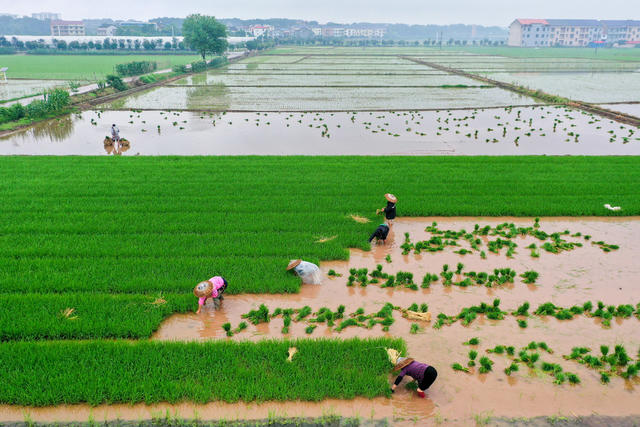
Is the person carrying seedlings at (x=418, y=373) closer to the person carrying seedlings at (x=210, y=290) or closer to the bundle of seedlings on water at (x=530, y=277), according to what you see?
the person carrying seedlings at (x=210, y=290)

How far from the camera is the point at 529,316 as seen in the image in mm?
7340

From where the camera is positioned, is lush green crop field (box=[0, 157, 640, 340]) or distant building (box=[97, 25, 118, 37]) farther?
distant building (box=[97, 25, 118, 37])

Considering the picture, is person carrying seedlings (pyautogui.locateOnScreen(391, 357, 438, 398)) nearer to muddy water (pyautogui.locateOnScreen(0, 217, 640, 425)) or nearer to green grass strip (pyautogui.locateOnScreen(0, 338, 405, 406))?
muddy water (pyautogui.locateOnScreen(0, 217, 640, 425))

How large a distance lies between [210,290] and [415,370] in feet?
11.4

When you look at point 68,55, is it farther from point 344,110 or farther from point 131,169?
point 131,169

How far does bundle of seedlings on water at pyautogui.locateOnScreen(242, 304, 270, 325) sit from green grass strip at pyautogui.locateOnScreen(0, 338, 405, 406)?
74cm

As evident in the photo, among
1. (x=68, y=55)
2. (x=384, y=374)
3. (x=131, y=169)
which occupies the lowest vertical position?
(x=384, y=374)

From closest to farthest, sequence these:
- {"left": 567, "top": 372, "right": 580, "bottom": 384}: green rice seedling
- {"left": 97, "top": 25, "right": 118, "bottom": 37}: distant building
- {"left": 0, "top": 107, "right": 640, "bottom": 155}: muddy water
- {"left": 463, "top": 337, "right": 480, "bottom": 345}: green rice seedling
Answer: {"left": 567, "top": 372, "right": 580, "bottom": 384}: green rice seedling < {"left": 463, "top": 337, "right": 480, "bottom": 345}: green rice seedling < {"left": 0, "top": 107, "right": 640, "bottom": 155}: muddy water < {"left": 97, "top": 25, "right": 118, "bottom": 37}: distant building

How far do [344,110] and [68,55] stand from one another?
2849 inches

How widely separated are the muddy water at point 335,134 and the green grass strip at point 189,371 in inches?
520

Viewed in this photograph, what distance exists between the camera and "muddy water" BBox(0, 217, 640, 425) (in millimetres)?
5402

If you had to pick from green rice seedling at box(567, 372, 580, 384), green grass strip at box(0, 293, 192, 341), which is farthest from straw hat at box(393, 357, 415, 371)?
green grass strip at box(0, 293, 192, 341)

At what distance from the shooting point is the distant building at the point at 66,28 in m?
139

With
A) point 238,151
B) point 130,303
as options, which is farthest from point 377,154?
point 130,303
